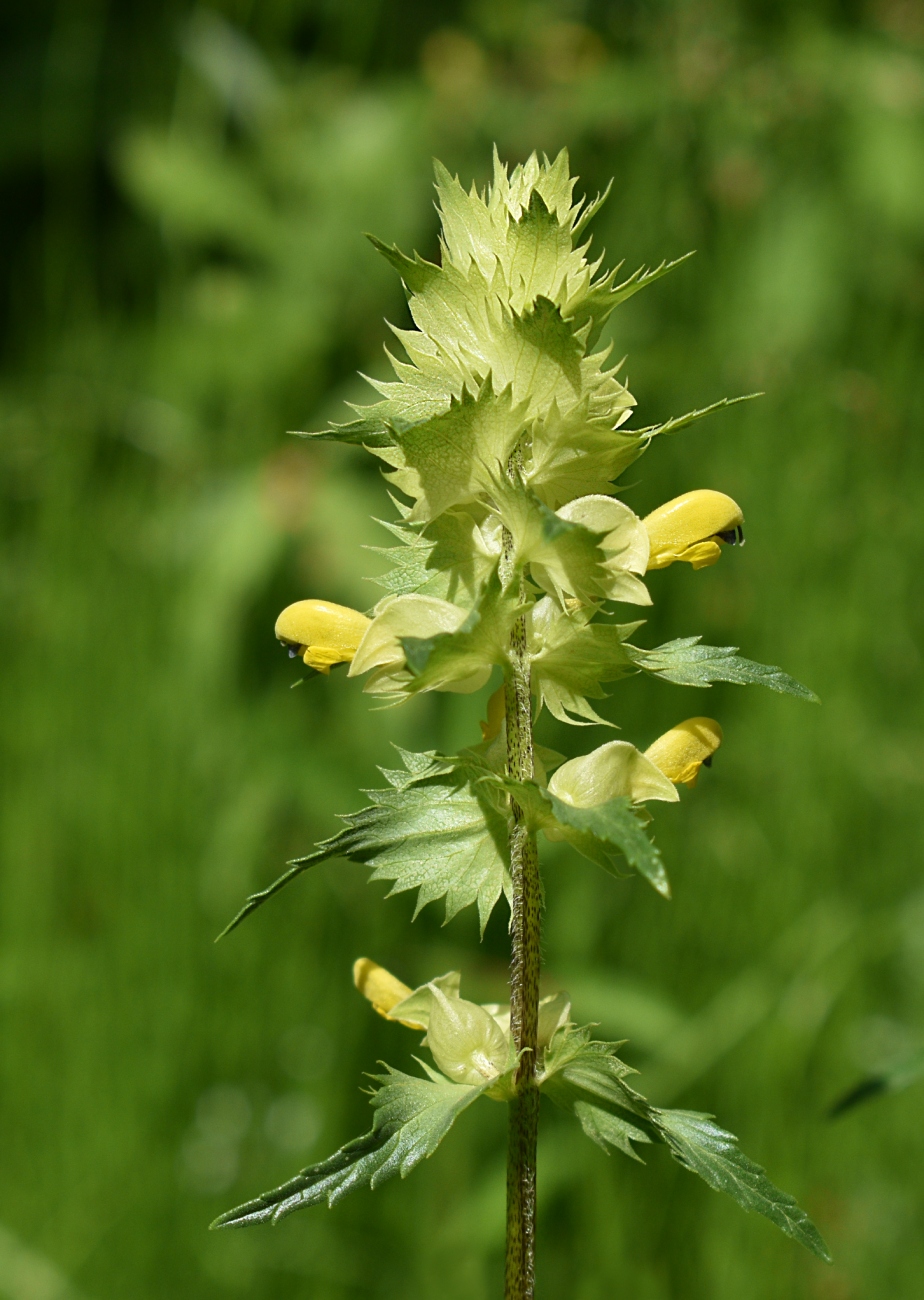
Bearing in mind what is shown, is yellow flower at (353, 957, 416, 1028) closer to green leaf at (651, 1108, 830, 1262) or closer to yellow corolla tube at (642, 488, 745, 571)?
green leaf at (651, 1108, 830, 1262)

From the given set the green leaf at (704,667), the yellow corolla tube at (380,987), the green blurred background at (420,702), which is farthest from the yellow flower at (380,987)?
the green blurred background at (420,702)

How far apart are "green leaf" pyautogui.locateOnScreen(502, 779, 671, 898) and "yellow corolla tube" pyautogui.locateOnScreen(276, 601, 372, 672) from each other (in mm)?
175

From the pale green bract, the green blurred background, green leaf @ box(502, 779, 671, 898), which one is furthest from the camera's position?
the green blurred background

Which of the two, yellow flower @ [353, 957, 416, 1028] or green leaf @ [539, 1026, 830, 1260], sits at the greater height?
yellow flower @ [353, 957, 416, 1028]

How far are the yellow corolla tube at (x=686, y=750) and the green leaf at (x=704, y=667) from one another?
85mm

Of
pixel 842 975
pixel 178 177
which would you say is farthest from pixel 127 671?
pixel 842 975

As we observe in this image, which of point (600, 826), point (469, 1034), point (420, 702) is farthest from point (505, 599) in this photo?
point (420, 702)

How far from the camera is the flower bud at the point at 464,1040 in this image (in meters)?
0.68

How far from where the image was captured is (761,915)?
200cm

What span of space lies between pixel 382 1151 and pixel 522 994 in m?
0.10

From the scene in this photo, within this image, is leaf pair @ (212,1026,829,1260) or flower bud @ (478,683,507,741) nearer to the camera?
leaf pair @ (212,1026,829,1260)

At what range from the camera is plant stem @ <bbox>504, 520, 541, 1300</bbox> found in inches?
23.1

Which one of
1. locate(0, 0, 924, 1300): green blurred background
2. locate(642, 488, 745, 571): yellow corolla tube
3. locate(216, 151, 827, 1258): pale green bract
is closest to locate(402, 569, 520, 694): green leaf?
locate(216, 151, 827, 1258): pale green bract

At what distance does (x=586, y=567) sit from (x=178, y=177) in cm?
241
